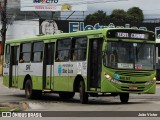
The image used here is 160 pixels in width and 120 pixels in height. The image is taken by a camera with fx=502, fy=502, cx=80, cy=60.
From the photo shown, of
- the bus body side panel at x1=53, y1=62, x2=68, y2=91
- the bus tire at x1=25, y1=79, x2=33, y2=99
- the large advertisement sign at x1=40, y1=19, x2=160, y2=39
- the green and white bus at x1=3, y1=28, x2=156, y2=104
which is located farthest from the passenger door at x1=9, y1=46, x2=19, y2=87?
the large advertisement sign at x1=40, y1=19, x2=160, y2=39

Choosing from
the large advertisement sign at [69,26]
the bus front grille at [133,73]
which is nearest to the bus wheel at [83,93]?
the bus front grille at [133,73]

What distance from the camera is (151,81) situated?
66.7ft

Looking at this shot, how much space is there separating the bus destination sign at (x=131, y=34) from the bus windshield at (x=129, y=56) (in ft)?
0.91

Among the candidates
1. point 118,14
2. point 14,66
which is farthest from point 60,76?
point 118,14

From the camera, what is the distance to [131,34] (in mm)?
20172

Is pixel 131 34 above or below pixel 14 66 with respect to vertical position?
above

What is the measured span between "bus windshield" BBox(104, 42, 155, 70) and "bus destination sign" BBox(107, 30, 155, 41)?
0.28 m

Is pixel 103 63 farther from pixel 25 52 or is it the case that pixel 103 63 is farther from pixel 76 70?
pixel 25 52

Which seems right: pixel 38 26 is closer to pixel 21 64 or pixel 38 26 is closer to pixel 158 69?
pixel 158 69

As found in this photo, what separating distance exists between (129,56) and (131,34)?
922mm

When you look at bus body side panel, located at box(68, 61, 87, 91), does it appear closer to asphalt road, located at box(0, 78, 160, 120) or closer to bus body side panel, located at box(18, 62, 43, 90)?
asphalt road, located at box(0, 78, 160, 120)

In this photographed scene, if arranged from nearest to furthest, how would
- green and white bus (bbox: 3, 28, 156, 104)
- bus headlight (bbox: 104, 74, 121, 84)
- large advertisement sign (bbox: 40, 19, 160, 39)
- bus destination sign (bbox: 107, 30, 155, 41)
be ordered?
bus headlight (bbox: 104, 74, 121, 84)
green and white bus (bbox: 3, 28, 156, 104)
bus destination sign (bbox: 107, 30, 155, 41)
large advertisement sign (bbox: 40, 19, 160, 39)

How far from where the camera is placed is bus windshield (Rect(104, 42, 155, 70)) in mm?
19656

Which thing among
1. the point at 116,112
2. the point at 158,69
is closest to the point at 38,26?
the point at 158,69
